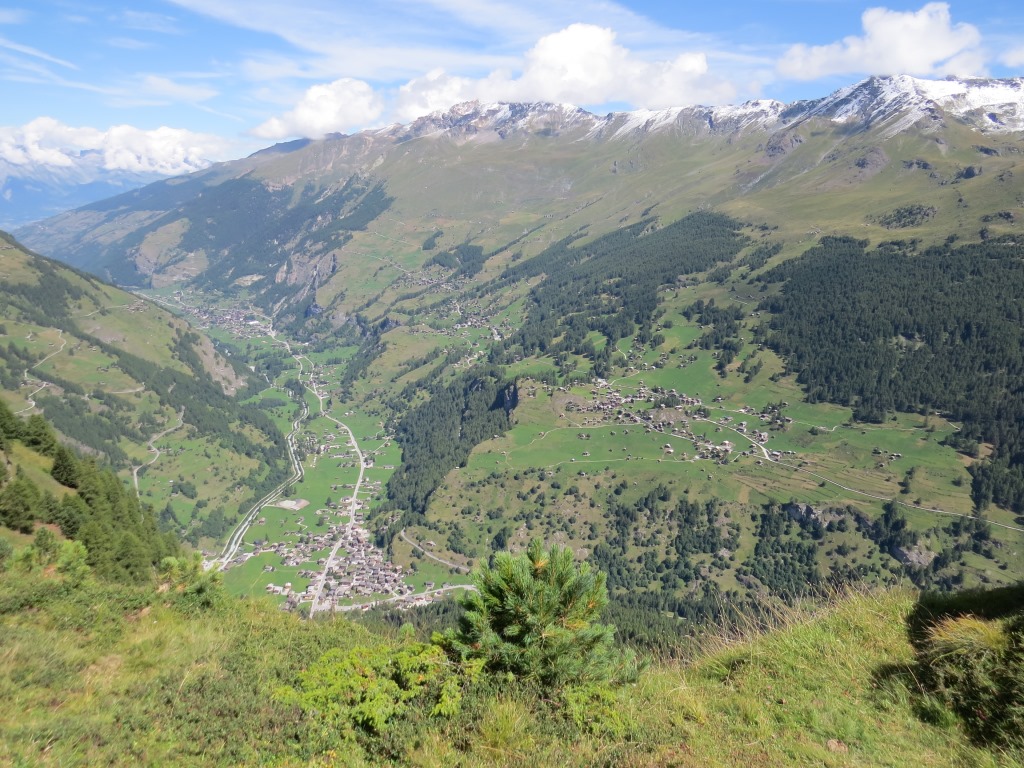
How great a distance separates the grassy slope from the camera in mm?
8656

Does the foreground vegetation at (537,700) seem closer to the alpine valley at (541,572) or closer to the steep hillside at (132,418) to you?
the alpine valley at (541,572)

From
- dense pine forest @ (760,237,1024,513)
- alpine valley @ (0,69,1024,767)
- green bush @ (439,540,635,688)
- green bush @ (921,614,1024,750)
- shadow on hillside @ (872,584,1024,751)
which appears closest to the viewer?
green bush @ (921,614,1024,750)

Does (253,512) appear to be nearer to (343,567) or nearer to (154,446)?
(343,567)

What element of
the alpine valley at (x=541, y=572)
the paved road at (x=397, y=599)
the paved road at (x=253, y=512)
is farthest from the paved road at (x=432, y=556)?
the paved road at (x=253, y=512)

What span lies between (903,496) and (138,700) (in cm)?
16288

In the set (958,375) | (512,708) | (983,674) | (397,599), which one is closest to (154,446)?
(397,599)

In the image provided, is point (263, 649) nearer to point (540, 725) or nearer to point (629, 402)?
point (540, 725)

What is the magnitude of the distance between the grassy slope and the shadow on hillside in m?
0.12

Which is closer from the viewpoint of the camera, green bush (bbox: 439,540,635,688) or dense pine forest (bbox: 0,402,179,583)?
green bush (bbox: 439,540,635,688)

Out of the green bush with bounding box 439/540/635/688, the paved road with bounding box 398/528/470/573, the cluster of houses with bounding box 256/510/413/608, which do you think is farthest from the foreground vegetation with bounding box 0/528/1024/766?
the paved road with bounding box 398/528/470/573

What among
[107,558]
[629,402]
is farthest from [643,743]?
[629,402]

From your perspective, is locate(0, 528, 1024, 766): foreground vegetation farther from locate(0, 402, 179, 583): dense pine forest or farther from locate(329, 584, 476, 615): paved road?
locate(329, 584, 476, 615): paved road

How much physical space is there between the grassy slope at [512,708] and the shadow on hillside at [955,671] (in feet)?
0.38

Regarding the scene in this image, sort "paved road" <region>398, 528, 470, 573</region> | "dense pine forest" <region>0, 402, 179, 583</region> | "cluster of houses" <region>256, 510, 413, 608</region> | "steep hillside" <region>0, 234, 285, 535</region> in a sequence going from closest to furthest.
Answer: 1. "dense pine forest" <region>0, 402, 179, 583</region>
2. "cluster of houses" <region>256, 510, 413, 608</region>
3. "paved road" <region>398, 528, 470, 573</region>
4. "steep hillside" <region>0, 234, 285, 535</region>
